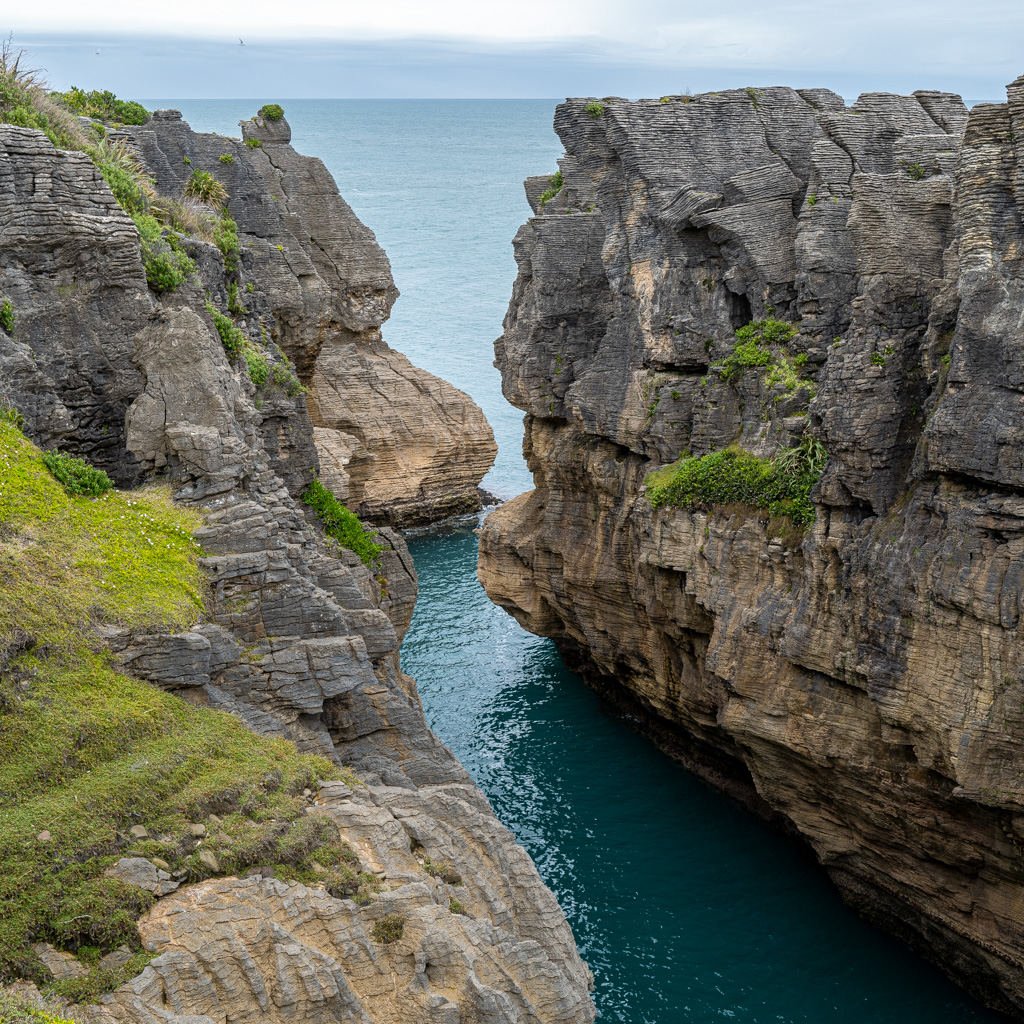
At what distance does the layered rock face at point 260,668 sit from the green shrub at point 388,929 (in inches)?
1.1

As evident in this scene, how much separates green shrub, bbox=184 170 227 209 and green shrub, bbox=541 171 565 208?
10463 millimetres

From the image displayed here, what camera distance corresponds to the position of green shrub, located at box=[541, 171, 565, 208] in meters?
35.6

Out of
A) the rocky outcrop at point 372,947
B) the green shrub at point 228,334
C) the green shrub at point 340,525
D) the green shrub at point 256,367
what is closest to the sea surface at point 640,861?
the green shrub at point 340,525

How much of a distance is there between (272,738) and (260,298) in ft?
49.8

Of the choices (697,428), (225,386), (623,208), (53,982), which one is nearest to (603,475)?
(697,428)

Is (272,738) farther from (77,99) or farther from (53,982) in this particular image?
(77,99)

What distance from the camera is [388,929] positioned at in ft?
44.0

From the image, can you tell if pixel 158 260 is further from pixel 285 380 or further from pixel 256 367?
pixel 285 380

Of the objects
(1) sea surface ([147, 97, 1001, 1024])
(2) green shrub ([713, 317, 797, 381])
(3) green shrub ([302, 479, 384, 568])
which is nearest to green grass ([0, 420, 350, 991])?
(3) green shrub ([302, 479, 384, 568])

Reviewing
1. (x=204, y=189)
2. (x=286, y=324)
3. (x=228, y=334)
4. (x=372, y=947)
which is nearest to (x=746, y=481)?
(x=228, y=334)

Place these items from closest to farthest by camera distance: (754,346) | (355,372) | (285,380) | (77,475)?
(77,475) → (285,380) → (754,346) → (355,372)

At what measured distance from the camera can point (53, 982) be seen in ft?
37.8

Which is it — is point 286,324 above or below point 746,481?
above

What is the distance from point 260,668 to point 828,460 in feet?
43.5
